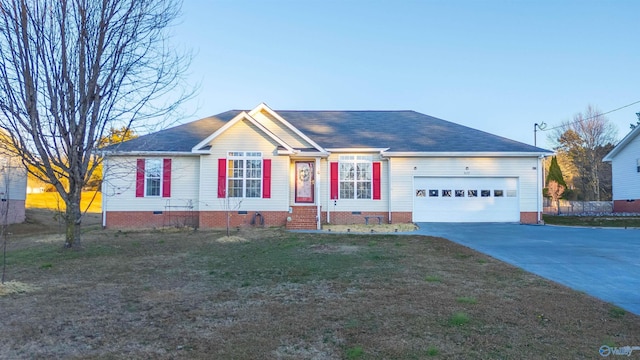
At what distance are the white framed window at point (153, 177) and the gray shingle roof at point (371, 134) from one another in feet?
2.10

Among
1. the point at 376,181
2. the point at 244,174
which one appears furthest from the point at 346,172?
the point at 244,174

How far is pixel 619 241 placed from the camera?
453 inches

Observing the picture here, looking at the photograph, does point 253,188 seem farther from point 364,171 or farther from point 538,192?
point 538,192

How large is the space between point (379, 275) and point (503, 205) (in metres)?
13.0

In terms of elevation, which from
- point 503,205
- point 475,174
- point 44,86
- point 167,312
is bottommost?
point 167,312

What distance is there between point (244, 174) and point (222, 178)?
3.03 ft

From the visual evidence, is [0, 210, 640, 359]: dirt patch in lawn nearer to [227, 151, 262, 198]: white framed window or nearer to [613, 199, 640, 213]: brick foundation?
[227, 151, 262, 198]: white framed window

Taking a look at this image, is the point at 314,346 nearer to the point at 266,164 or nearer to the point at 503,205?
the point at 266,164

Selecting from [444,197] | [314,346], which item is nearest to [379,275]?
[314,346]

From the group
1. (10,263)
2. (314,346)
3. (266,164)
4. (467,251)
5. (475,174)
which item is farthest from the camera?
(475,174)

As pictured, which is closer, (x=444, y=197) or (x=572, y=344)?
(x=572, y=344)

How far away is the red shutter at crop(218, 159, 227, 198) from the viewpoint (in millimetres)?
16125

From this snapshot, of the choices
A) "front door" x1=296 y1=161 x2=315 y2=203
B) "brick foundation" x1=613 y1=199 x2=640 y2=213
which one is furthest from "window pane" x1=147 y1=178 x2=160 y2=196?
"brick foundation" x1=613 y1=199 x2=640 y2=213

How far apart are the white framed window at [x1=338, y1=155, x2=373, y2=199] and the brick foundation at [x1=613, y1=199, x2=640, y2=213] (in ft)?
57.9
